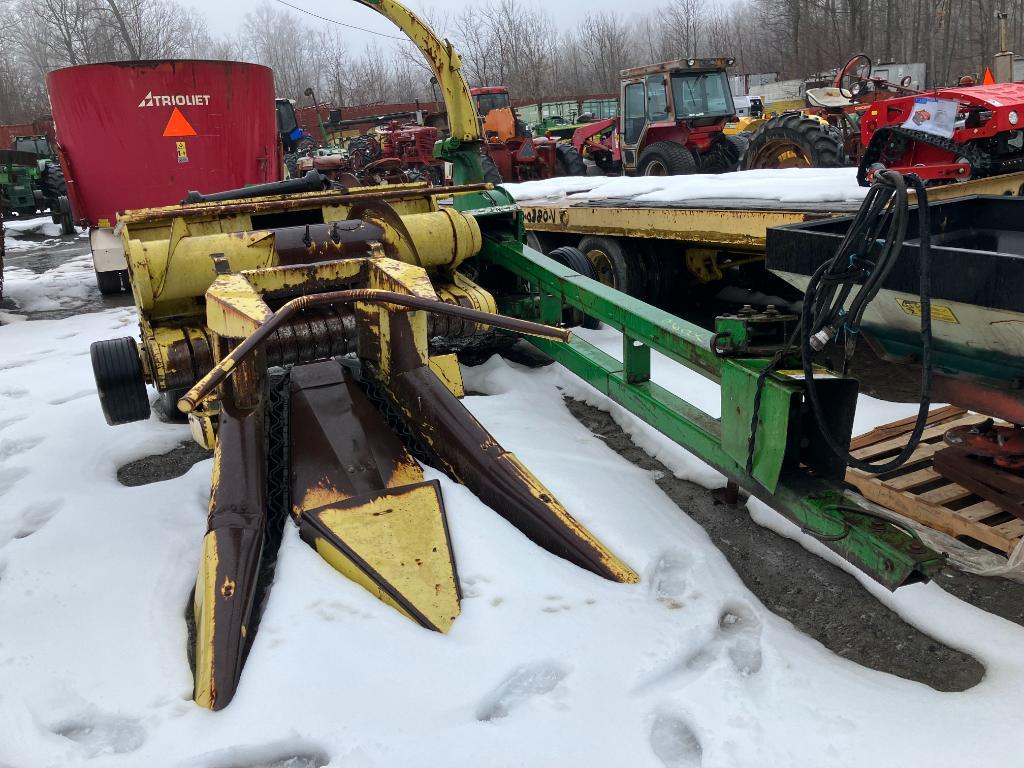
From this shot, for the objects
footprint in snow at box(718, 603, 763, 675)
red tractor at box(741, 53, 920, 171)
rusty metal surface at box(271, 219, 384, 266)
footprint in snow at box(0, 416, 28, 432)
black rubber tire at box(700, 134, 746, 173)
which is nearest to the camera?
footprint in snow at box(718, 603, 763, 675)

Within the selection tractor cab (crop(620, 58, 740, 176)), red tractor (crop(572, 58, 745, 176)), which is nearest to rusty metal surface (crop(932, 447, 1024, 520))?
red tractor (crop(572, 58, 745, 176))

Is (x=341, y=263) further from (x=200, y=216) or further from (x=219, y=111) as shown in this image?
(x=219, y=111)

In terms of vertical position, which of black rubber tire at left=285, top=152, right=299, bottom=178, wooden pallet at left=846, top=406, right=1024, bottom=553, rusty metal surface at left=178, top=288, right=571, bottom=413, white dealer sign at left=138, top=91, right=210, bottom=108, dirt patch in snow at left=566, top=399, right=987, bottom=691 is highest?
white dealer sign at left=138, top=91, right=210, bottom=108

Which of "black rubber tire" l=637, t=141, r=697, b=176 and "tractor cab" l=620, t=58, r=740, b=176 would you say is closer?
"black rubber tire" l=637, t=141, r=697, b=176

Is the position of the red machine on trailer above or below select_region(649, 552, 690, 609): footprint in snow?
above

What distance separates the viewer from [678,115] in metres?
11.8

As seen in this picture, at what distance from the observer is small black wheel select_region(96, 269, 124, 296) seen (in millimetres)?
8430

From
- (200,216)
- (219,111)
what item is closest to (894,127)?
(200,216)

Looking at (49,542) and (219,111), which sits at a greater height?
(219,111)

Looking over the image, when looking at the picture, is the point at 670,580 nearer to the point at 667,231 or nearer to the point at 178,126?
the point at 667,231

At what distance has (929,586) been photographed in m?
2.78

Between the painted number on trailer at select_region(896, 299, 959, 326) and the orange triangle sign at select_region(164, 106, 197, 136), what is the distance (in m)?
6.39

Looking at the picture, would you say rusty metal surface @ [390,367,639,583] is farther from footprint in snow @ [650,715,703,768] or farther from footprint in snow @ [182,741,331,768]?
footprint in snow @ [182,741,331,768]

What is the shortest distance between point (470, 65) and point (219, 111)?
37762 millimetres
